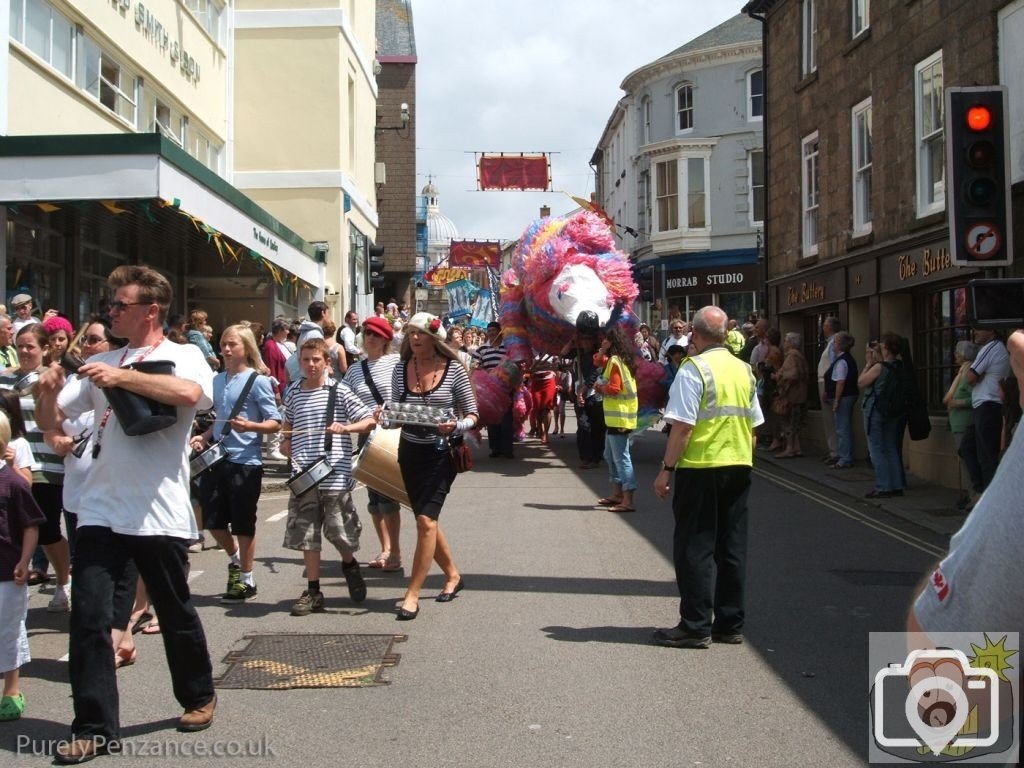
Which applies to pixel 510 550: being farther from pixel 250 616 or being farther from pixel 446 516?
pixel 250 616

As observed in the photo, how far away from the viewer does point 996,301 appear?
23.7ft

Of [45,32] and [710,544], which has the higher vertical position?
[45,32]

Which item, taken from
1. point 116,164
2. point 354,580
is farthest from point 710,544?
point 116,164

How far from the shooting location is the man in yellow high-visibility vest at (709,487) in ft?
20.2

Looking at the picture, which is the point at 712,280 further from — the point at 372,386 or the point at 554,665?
the point at 554,665

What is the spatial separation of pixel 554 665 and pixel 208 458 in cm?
272

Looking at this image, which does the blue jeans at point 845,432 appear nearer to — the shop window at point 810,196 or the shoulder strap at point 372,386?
the shop window at point 810,196

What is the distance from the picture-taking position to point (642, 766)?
4.34 m

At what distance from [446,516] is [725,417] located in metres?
5.03

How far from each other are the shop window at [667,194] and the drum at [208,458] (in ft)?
114

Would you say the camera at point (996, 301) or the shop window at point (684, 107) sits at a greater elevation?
the shop window at point (684, 107)

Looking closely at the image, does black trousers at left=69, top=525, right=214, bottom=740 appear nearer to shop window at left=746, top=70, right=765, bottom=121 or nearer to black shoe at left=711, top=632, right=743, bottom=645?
black shoe at left=711, top=632, right=743, bottom=645
